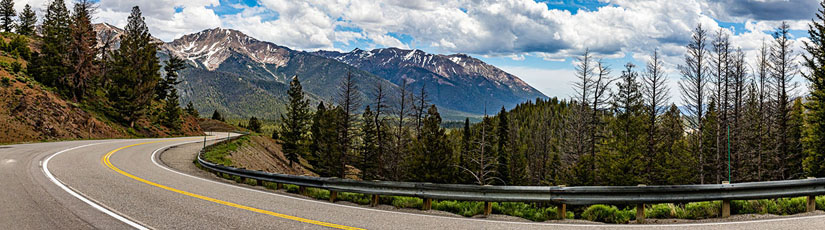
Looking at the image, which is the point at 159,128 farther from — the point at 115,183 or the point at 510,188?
the point at 510,188

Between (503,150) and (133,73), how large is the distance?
44.4 metres

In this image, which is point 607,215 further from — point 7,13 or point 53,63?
point 7,13

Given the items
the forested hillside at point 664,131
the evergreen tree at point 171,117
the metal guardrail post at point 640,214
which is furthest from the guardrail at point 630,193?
the evergreen tree at point 171,117

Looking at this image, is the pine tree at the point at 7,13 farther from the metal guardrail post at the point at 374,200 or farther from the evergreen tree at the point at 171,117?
the metal guardrail post at the point at 374,200

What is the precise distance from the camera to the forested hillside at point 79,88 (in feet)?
104

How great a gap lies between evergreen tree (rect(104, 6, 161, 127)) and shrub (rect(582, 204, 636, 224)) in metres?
47.0

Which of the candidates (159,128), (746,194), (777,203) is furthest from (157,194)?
(159,128)

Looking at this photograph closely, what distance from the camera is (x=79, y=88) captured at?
42.0 metres

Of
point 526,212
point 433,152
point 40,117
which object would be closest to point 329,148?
point 433,152

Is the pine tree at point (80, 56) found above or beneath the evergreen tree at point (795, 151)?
above

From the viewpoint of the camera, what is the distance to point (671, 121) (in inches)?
1575

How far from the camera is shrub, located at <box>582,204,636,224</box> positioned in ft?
26.6

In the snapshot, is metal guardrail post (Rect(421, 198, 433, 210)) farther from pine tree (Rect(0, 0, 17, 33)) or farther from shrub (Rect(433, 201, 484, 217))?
pine tree (Rect(0, 0, 17, 33))

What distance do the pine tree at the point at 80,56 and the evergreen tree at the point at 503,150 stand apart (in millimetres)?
45829
